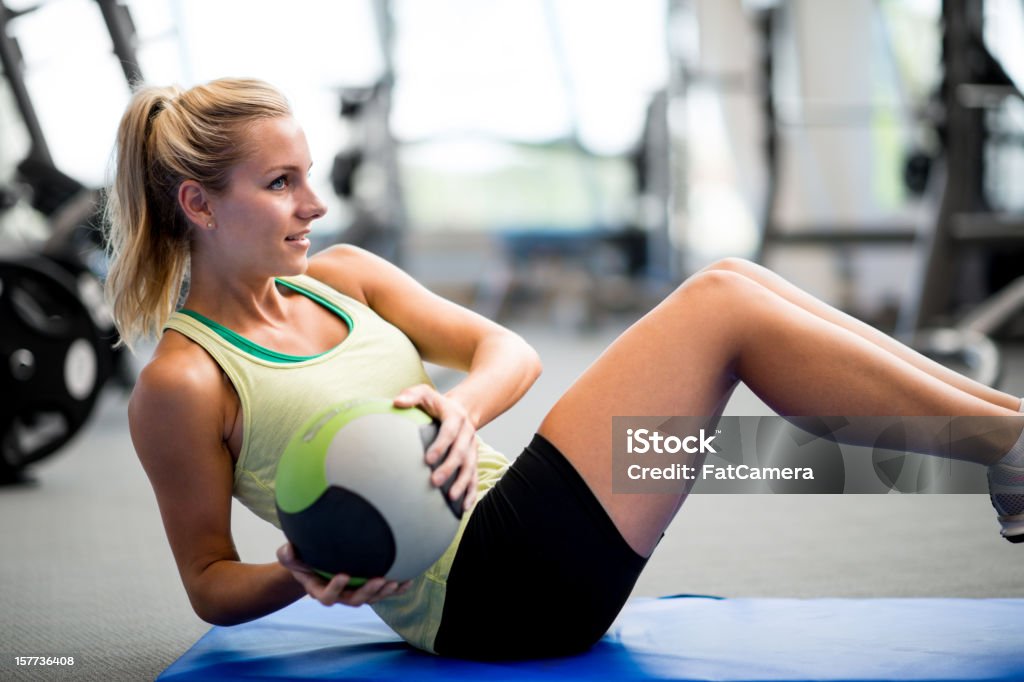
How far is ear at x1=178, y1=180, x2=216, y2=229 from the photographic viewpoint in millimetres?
1236

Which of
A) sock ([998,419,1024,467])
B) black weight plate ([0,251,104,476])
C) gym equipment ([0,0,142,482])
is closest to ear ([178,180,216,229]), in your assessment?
sock ([998,419,1024,467])

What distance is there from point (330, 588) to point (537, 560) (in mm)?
263

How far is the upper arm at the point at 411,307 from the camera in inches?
55.3

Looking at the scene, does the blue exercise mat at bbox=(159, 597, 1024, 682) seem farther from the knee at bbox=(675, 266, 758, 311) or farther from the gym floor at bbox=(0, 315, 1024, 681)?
the knee at bbox=(675, 266, 758, 311)

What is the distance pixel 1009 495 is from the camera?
1188mm

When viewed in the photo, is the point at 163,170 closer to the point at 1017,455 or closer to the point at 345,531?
the point at 345,531

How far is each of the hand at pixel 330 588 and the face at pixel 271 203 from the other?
0.37 m

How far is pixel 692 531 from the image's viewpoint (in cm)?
236

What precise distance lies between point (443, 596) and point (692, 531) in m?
1.26

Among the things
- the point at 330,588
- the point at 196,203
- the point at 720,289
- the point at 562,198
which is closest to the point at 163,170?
the point at 196,203

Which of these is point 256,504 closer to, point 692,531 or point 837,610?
point 837,610

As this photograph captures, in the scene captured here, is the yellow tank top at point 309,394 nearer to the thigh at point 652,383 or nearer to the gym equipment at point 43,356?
the thigh at point 652,383

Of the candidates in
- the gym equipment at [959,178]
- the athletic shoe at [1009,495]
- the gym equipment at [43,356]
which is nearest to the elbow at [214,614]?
the athletic shoe at [1009,495]

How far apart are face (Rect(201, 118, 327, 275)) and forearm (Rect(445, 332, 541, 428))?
26 centimetres
